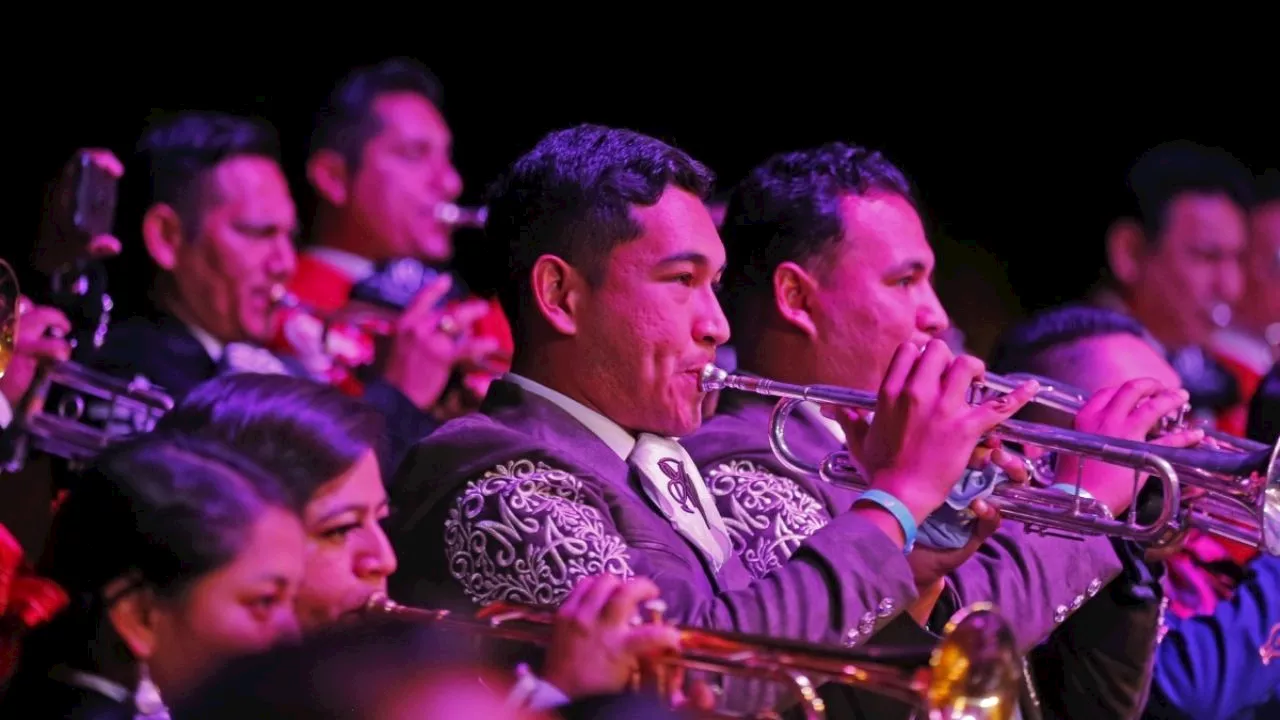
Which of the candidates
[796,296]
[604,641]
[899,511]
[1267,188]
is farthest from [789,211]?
→ [1267,188]

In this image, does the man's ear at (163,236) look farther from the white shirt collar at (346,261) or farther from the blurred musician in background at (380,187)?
the white shirt collar at (346,261)

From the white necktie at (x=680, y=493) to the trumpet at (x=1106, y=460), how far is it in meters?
0.15

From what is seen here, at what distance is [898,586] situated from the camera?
118 inches

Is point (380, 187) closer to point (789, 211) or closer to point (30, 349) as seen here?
point (30, 349)

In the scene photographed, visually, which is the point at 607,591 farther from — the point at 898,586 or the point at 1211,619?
the point at 1211,619

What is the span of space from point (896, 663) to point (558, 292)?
3.42 ft

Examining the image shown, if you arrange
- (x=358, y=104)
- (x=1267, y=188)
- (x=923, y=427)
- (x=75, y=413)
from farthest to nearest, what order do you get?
1. (x=1267, y=188)
2. (x=358, y=104)
3. (x=75, y=413)
4. (x=923, y=427)

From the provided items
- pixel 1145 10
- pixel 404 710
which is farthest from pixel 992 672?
pixel 1145 10

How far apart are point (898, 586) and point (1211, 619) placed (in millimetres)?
1764

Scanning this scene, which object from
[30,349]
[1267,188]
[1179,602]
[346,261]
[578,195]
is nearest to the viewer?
[578,195]

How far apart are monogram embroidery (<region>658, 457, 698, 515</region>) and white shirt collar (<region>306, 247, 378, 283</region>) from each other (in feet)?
9.15

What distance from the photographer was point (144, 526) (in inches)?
116

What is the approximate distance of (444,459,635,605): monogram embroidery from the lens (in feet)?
9.98

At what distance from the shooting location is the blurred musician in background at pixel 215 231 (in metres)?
5.18
